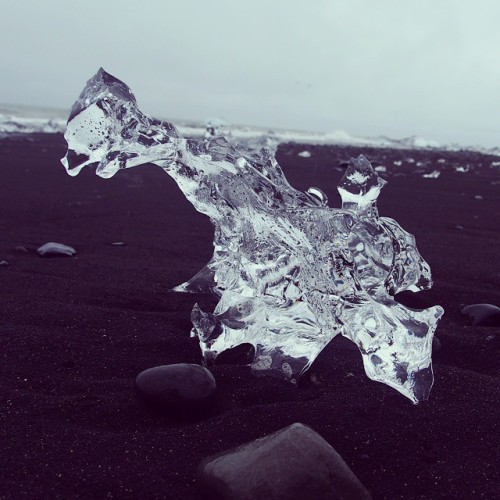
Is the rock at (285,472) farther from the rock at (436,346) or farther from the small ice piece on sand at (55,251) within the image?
the small ice piece on sand at (55,251)

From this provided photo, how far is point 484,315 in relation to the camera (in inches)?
98.0

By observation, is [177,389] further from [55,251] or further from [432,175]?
[432,175]

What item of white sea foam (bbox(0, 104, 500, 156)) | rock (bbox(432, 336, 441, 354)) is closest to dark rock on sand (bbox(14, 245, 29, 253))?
rock (bbox(432, 336, 441, 354))

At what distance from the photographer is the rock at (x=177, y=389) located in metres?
1.58

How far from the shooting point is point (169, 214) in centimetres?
563

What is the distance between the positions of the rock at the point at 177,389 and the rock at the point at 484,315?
144 centimetres

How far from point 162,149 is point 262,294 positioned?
66 cm

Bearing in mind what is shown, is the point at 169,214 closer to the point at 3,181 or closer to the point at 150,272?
the point at 150,272

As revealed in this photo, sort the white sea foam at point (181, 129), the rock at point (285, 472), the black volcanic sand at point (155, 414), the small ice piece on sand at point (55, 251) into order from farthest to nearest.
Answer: the white sea foam at point (181, 129), the small ice piece on sand at point (55, 251), the black volcanic sand at point (155, 414), the rock at point (285, 472)

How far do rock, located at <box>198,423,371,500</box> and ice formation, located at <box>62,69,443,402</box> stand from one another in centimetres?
49

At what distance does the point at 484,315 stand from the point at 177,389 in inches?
63.3

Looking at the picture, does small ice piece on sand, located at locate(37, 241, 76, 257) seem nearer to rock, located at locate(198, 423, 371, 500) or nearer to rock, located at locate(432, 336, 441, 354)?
rock, located at locate(432, 336, 441, 354)

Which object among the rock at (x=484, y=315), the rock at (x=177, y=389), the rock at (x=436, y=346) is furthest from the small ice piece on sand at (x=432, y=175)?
the rock at (x=177, y=389)

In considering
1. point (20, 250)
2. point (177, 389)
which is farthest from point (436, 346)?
point (20, 250)
